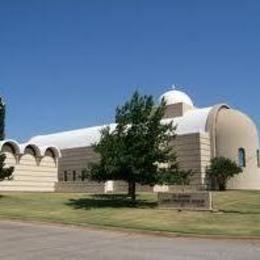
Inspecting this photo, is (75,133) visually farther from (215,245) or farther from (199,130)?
(215,245)

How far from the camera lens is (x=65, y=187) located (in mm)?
59875

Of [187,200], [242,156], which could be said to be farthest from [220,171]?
[187,200]

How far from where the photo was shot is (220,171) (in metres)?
54.3

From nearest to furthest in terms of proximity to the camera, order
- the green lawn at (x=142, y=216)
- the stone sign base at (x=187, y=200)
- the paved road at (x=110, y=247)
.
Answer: the paved road at (x=110, y=247) < the green lawn at (x=142, y=216) < the stone sign base at (x=187, y=200)

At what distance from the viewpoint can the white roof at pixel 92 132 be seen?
195ft

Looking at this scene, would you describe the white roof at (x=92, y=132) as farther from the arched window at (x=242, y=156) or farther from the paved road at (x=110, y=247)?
the paved road at (x=110, y=247)

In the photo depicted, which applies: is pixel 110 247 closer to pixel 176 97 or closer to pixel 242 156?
pixel 242 156

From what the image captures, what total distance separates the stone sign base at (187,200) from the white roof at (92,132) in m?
23.7

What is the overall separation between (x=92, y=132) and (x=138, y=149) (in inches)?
1555

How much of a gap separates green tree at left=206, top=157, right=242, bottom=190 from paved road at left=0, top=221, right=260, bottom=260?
34685 millimetres

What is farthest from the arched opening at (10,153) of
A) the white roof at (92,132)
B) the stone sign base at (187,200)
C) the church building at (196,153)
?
the stone sign base at (187,200)

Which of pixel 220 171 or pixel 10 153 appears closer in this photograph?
pixel 220 171

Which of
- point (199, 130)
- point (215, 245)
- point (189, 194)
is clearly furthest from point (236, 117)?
point (215, 245)

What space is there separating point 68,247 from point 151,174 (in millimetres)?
16356
